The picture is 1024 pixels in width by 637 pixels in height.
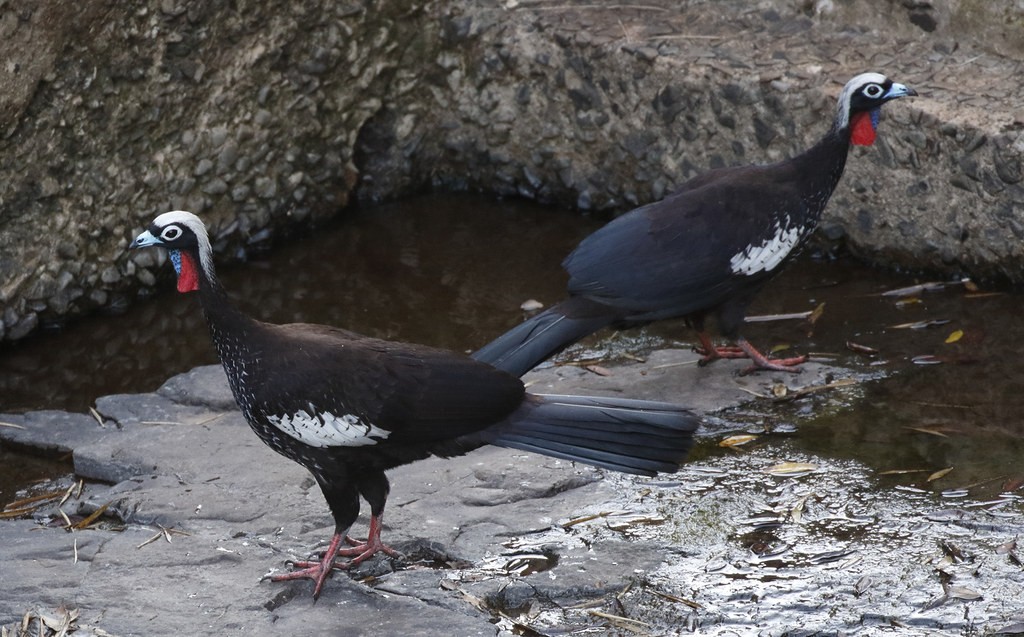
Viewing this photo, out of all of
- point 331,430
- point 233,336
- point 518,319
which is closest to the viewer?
point 331,430

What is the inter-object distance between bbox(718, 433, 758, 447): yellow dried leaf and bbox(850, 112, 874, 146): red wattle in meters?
1.53

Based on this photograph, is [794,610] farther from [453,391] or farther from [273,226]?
[273,226]

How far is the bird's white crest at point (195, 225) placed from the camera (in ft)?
13.5

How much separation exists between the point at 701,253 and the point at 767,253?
0.96 ft

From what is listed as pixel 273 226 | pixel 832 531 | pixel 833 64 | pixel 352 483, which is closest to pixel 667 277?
pixel 832 531

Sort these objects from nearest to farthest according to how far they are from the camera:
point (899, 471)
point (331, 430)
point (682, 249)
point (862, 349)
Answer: point (331, 430) → point (899, 471) → point (682, 249) → point (862, 349)

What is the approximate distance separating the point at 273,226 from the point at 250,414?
350 centimetres

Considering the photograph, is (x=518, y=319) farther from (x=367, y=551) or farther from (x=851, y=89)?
(x=367, y=551)

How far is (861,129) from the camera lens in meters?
5.60

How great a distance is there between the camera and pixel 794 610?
3727 millimetres

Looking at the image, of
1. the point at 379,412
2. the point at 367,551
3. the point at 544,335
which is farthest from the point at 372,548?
the point at 544,335

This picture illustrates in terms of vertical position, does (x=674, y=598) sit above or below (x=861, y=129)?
below

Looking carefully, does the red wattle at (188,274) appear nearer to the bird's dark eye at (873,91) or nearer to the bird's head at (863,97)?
the bird's head at (863,97)

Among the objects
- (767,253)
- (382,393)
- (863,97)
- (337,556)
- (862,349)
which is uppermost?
(863,97)
